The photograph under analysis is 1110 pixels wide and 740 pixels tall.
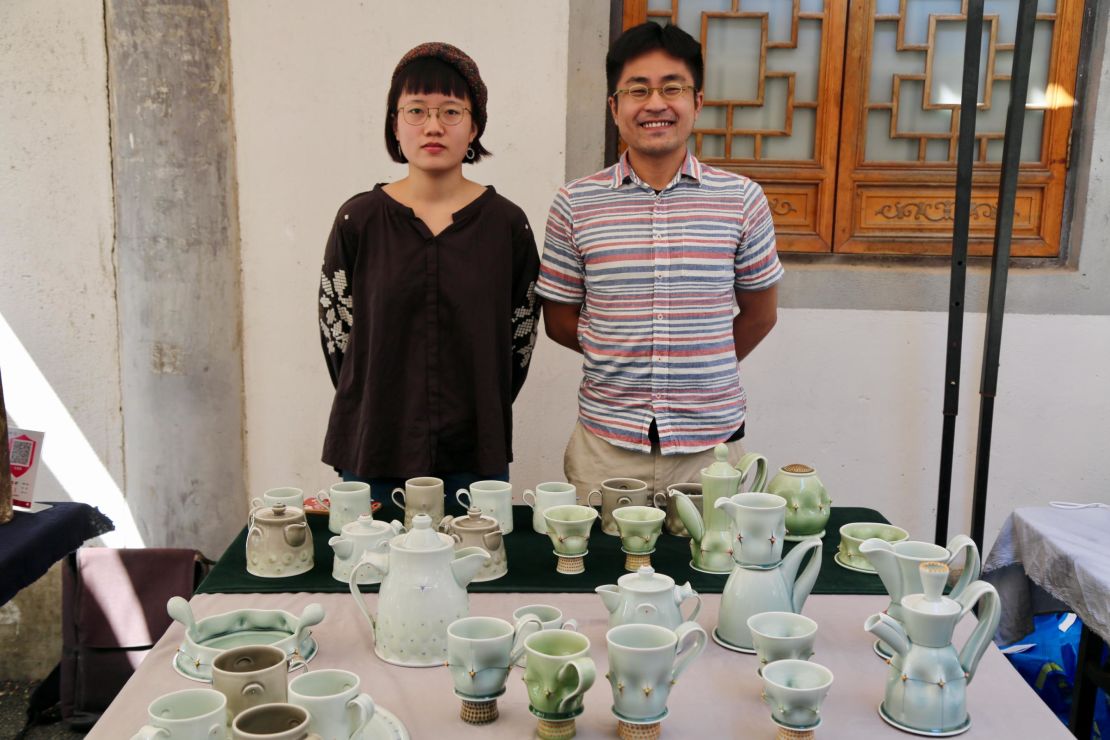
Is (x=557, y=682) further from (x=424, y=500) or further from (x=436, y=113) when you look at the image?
(x=436, y=113)

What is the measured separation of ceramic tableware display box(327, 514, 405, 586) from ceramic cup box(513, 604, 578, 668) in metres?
0.28

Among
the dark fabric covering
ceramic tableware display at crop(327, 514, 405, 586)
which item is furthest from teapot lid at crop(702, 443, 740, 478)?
the dark fabric covering

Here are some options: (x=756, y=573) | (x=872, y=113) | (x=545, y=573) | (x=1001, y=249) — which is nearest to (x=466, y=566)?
(x=545, y=573)

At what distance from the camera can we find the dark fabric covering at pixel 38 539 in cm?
163

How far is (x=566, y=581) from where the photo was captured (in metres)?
1.61

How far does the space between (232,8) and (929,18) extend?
218 cm

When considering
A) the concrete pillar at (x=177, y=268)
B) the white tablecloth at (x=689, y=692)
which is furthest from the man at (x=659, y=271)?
the concrete pillar at (x=177, y=268)

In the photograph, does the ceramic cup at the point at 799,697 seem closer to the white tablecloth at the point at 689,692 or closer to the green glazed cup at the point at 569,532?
the white tablecloth at the point at 689,692

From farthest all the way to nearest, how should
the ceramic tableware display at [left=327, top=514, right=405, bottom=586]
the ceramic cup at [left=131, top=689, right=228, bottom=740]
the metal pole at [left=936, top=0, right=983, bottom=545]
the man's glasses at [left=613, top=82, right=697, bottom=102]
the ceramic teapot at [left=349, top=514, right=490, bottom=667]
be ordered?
the metal pole at [left=936, top=0, right=983, bottom=545] → the man's glasses at [left=613, top=82, right=697, bottom=102] → the ceramic tableware display at [left=327, top=514, right=405, bottom=586] → the ceramic teapot at [left=349, top=514, right=490, bottom=667] → the ceramic cup at [left=131, top=689, right=228, bottom=740]

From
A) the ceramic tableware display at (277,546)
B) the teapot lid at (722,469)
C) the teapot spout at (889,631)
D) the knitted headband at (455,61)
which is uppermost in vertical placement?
the knitted headband at (455,61)

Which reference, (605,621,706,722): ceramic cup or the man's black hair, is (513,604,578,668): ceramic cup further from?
the man's black hair

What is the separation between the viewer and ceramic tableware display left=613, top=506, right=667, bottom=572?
5.42 feet

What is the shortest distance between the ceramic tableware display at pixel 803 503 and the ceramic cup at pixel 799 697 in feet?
2.20

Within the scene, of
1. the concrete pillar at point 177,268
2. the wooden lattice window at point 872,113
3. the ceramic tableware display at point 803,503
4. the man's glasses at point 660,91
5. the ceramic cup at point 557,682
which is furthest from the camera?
the wooden lattice window at point 872,113
